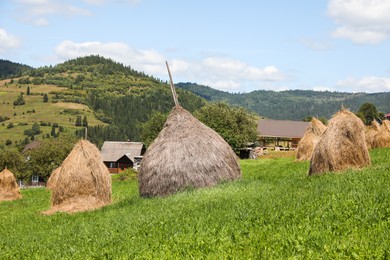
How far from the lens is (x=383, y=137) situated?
3806cm

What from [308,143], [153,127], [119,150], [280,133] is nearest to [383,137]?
[308,143]

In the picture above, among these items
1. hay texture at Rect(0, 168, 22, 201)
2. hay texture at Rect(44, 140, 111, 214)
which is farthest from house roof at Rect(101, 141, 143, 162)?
hay texture at Rect(44, 140, 111, 214)

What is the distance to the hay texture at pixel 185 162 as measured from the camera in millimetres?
22328

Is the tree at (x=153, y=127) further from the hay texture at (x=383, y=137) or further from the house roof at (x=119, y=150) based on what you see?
the hay texture at (x=383, y=137)

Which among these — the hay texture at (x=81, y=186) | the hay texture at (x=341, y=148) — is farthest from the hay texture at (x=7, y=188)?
the hay texture at (x=341, y=148)

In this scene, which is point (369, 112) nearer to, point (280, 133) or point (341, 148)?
point (280, 133)

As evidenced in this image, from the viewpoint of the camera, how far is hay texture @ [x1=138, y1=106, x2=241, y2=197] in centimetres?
2233

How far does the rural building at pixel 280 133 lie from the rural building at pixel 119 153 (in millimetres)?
29819

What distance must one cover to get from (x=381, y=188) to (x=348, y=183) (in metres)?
1.95

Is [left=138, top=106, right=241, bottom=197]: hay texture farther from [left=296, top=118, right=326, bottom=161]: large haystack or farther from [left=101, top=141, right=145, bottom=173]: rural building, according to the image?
[left=101, top=141, right=145, bottom=173]: rural building

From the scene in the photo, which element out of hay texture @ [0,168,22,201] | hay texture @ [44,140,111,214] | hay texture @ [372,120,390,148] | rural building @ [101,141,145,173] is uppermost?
hay texture @ [372,120,390,148]

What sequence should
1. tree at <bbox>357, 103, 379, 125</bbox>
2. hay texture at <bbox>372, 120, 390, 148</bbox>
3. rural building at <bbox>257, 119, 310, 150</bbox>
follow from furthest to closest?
tree at <bbox>357, 103, 379, 125</bbox>, rural building at <bbox>257, 119, 310, 150</bbox>, hay texture at <bbox>372, 120, 390, 148</bbox>

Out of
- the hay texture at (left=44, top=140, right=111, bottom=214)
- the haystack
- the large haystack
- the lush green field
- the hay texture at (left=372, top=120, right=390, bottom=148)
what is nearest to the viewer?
the lush green field

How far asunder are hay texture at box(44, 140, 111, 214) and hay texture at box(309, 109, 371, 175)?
10287 mm
